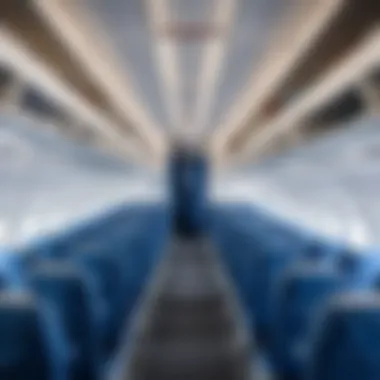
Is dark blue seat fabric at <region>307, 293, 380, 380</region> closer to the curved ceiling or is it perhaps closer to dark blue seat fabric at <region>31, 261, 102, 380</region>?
the curved ceiling

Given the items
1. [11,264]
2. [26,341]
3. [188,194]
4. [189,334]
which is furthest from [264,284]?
[188,194]

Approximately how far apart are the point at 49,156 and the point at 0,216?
517cm

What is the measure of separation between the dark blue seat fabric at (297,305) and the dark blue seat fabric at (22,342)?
7.74 feet

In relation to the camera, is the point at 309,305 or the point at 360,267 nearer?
the point at 309,305

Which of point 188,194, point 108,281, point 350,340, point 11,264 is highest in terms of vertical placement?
point 188,194

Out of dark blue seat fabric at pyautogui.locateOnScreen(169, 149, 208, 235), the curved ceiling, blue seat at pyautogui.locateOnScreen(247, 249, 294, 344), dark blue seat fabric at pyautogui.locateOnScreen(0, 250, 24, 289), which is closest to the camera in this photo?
the curved ceiling

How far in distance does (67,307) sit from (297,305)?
1.79 metres

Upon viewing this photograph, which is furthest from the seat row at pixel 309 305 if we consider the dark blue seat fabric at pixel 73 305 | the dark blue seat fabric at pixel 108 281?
the dark blue seat fabric at pixel 73 305

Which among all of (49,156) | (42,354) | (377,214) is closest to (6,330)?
(42,354)

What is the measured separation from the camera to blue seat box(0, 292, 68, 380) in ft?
14.8

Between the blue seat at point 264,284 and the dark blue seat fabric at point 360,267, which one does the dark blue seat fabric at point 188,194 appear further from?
the blue seat at point 264,284

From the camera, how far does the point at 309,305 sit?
7031mm

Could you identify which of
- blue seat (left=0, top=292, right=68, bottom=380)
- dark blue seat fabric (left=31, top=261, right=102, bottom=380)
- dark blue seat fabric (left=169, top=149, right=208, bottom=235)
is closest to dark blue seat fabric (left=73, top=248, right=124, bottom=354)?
dark blue seat fabric (left=31, top=261, right=102, bottom=380)

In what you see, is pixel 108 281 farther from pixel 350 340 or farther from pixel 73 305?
pixel 350 340
